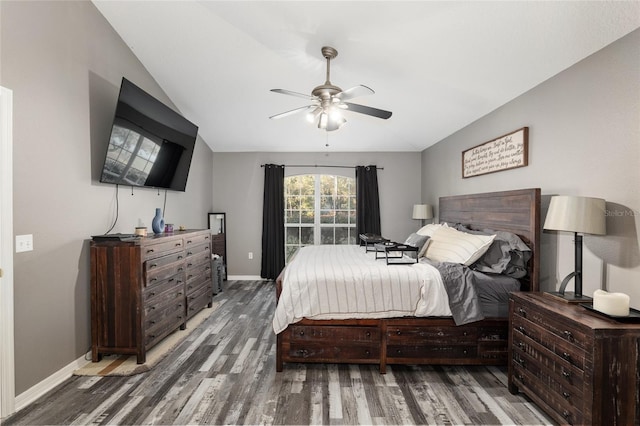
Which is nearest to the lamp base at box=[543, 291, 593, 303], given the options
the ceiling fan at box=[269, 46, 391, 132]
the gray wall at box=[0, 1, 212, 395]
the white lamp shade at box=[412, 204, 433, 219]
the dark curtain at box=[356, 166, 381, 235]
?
the ceiling fan at box=[269, 46, 391, 132]

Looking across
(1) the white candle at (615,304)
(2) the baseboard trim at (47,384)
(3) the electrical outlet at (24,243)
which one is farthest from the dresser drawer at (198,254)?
(1) the white candle at (615,304)

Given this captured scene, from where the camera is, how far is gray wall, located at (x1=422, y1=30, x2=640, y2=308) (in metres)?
1.90

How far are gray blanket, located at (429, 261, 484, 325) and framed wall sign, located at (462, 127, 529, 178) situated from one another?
1308mm

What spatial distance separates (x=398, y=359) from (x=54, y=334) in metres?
2.70

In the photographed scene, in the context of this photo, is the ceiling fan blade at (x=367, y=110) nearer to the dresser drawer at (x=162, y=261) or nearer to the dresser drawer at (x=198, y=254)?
the dresser drawer at (x=162, y=261)

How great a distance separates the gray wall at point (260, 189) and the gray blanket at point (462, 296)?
3.19 metres

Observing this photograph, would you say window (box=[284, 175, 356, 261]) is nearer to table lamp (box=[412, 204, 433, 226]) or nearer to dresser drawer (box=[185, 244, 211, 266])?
table lamp (box=[412, 204, 433, 226])

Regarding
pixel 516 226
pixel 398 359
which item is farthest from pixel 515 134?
pixel 398 359

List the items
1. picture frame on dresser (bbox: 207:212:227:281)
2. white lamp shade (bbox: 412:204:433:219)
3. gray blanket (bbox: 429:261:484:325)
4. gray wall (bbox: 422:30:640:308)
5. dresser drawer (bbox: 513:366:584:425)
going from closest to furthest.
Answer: dresser drawer (bbox: 513:366:584:425), gray wall (bbox: 422:30:640:308), gray blanket (bbox: 429:261:484:325), white lamp shade (bbox: 412:204:433:219), picture frame on dresser (bbox: 207:212:227:281)

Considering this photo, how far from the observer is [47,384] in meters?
2.24

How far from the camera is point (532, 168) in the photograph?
2795 millimetres

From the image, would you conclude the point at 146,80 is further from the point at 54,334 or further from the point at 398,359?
the point at 398,359

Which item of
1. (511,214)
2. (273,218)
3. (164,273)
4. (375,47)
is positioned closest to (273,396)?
(164,273)

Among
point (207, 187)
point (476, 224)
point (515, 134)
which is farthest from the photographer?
point (207, 187)
